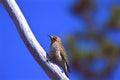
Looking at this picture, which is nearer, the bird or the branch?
the branch

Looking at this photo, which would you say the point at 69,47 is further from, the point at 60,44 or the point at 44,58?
the point at 44,58

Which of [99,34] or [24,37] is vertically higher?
[99,34]

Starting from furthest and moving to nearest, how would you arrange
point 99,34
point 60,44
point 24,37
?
point 99,34
point 60,44
point 24,37

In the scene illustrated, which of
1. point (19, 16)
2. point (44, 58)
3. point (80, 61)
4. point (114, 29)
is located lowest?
point (44, 58)

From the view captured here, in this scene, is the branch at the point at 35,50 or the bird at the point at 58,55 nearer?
the branch at the point at 35,50

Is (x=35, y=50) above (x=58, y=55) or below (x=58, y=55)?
below

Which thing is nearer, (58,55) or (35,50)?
(35,50)

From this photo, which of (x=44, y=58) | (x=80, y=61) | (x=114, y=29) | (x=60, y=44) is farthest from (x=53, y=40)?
(x=114, y=29)

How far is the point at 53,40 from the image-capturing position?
2.46 metres

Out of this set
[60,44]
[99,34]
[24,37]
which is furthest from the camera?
[99,34]

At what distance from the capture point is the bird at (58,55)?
91.4 inches

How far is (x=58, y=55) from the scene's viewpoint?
2.37 m

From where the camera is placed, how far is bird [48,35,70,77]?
7.62ft

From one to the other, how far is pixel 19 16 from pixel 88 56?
95cm
